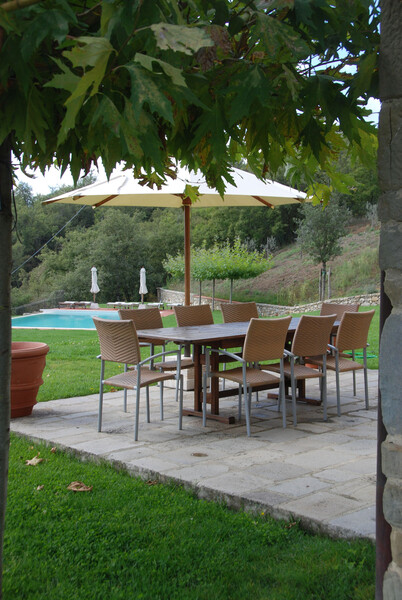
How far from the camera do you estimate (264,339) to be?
17.4 feet

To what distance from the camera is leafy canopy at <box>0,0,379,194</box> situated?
1.37 meters

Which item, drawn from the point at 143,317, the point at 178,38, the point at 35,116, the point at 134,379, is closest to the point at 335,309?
the point at 143,317

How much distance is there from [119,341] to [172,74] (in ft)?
13.2

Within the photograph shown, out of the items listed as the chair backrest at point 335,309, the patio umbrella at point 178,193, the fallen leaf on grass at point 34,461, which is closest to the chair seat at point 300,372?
the patio umbrella at point 178,193

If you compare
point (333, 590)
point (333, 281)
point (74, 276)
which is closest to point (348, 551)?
point (333, 590)

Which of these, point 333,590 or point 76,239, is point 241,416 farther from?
point 76,239

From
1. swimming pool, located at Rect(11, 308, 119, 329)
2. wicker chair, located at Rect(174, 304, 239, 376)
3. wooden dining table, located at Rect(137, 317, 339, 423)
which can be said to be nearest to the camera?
wooden dining table, located at Rect(137, 317, 339, 423)

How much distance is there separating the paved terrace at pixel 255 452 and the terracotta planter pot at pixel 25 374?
14 centimetres

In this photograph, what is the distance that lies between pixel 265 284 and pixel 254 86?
2769cm

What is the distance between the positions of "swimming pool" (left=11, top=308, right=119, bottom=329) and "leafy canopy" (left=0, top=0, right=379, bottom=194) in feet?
64.3

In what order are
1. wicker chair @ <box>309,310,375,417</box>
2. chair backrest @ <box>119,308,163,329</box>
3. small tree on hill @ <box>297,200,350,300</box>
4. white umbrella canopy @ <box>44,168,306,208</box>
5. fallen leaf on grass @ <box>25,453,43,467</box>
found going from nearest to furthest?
fallen leaf on grass @ <box>25,453,43,467</box>, wicker chair @ <box>309,310,375,417</box>, white umbrella canopy @ <box>44,168,306,208</box>, chair backrest @ <box>119,308,163,329</box>, small tree on hill @ <box>297,200,350,300</box>

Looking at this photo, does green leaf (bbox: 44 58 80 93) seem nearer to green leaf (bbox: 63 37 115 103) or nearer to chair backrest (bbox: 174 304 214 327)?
green leaf (bbox: 63 37 115 103)

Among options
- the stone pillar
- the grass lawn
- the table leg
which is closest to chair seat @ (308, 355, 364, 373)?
the table leg

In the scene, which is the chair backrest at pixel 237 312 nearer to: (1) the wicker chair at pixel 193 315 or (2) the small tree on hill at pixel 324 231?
(1) the wicker chair at pixel 193 315
